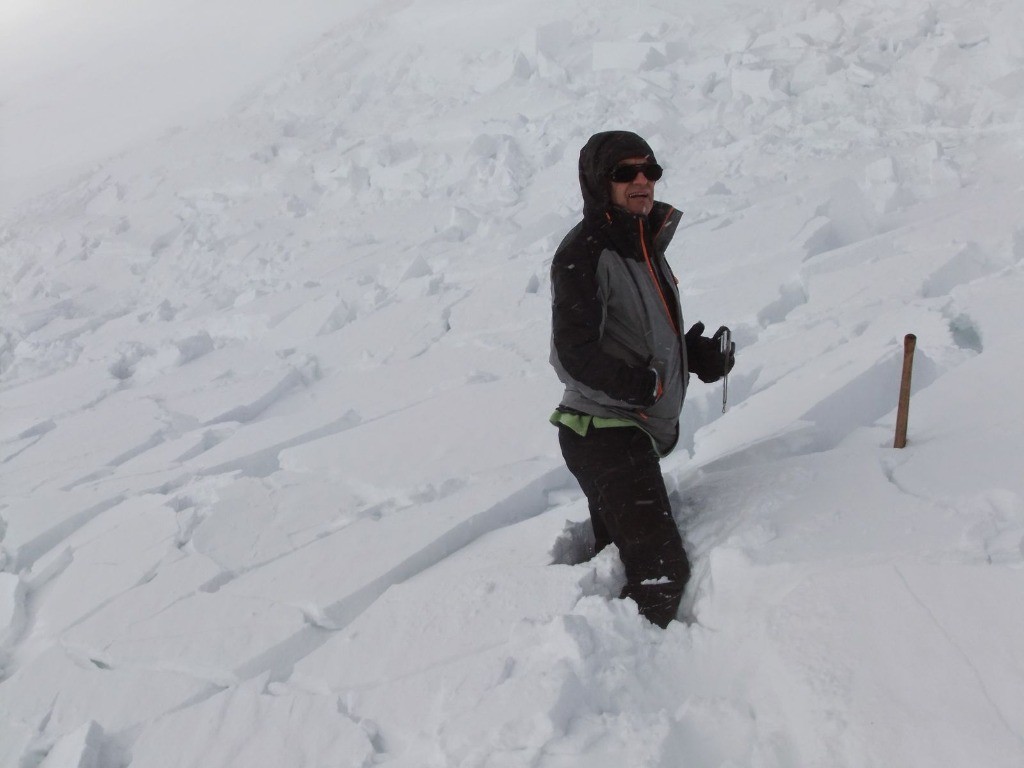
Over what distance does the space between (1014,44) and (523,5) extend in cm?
826

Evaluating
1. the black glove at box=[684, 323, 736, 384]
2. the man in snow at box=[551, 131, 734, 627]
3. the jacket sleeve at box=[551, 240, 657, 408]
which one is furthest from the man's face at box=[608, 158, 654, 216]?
the black glove at box=[684, 323, 736, 384]

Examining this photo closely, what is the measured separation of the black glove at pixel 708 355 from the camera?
276cm

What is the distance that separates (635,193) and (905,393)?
1.16m

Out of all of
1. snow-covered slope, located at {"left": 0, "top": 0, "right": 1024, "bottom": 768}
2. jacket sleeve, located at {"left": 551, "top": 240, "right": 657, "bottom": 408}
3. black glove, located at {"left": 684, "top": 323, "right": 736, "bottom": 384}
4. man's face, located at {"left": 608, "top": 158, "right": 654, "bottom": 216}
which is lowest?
snow-covered slope, located at {"left": 0, "top": 0, "right": 1024, "bottom": 768}

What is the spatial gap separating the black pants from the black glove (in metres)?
0.37

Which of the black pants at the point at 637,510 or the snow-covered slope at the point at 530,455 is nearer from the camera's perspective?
the snow-covered slope at the point at 530,455

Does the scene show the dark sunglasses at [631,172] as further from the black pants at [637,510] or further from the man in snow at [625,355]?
the black pants at [637,510]

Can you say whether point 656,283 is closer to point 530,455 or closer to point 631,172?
point 631,172

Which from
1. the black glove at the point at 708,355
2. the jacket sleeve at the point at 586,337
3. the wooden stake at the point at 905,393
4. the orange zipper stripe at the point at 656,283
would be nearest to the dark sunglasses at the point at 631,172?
the orange zipper stripe at the point at 656,283

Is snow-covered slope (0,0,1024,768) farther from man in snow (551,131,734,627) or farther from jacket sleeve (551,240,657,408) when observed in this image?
jacket sleeve (551,240,657,408)

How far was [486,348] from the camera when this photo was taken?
588cm

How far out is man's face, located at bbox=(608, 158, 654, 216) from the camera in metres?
2.43

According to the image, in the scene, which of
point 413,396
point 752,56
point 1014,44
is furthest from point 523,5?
point 413,396

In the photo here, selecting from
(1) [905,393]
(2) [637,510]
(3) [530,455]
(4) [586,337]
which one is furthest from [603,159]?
(3) [530,455]
